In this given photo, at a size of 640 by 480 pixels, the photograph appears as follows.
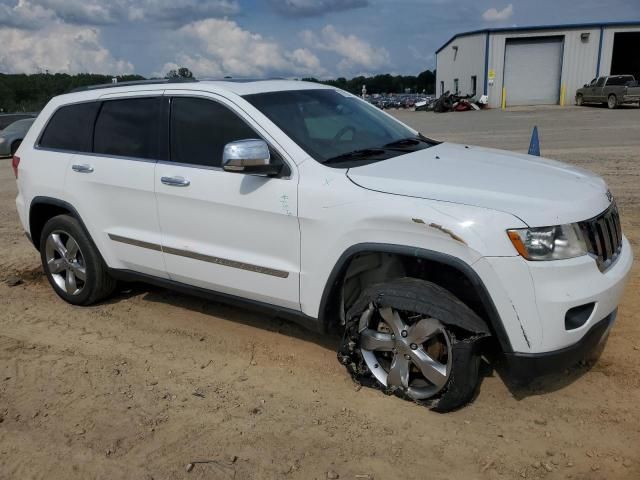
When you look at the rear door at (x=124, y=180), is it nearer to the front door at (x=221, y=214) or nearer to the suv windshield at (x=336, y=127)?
the front door at (x=221, y=214)

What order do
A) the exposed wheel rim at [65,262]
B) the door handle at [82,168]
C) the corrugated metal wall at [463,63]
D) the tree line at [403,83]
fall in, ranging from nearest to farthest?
the door handle at [82,168] < the exposed wheel rim at [65,262] < the corrugated metal wall at [463,63] < the tree line at [403,83]

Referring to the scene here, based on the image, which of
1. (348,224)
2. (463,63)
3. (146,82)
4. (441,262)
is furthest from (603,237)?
(463,63)

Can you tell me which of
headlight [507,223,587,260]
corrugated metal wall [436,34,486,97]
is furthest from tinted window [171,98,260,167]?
corrugated metal wall [436,34,486,97]

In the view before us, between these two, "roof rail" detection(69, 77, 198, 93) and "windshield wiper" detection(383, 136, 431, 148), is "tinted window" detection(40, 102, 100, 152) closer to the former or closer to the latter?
"roof rail" detection(69, 77, 198, 93)

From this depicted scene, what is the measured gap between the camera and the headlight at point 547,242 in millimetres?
2871

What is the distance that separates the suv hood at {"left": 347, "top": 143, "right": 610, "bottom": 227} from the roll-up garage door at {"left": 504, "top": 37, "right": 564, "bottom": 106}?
38709 millimetres

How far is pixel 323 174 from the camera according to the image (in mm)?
Answer: 3492

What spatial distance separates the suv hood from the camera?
297cm

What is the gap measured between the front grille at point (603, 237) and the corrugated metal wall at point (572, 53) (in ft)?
125

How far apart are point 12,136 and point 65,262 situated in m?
16.6

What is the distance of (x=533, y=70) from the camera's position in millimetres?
39000

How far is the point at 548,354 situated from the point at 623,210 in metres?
5.28

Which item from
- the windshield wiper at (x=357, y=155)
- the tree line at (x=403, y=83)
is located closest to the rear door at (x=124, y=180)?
the windshield wiper at (x=357, y=155)

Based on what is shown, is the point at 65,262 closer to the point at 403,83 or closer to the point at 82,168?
the point at 82,168
